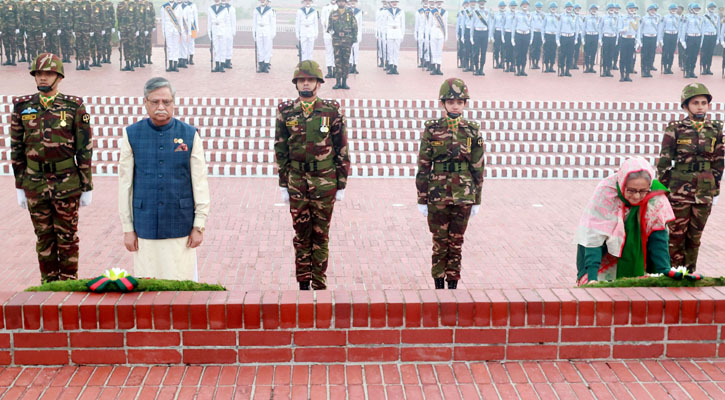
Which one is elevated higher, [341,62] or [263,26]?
[263,26]

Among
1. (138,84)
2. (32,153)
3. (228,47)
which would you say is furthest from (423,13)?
(32,153)

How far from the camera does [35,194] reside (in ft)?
17.9

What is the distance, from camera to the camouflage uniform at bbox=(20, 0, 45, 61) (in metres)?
19.6

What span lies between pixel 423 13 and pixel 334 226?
42.1 feet

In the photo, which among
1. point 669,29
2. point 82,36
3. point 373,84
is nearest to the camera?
point 373,84

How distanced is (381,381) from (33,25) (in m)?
19.3

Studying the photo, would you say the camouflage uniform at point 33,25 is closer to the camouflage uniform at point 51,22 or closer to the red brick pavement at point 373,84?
the camouflage uniform at point 51,22

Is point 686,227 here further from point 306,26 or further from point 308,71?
point 306,26

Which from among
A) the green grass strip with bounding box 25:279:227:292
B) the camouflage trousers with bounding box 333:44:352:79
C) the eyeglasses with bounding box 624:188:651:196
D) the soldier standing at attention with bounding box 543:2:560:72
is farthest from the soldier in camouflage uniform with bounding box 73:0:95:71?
the eyeglasses with bounding box 624:188:651:196

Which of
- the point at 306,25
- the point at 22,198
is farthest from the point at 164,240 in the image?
the point at 306,25

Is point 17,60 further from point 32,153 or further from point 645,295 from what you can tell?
point 645,295

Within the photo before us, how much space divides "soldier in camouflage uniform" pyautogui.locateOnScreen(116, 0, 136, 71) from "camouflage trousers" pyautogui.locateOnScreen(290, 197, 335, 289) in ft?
49.3

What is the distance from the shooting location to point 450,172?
5773 mm

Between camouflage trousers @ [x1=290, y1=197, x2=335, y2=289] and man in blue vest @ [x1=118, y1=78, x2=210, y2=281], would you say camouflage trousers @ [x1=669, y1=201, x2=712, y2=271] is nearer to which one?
camouflage trousers @ [x1=290, y1=197, x2=335, y2=289]
